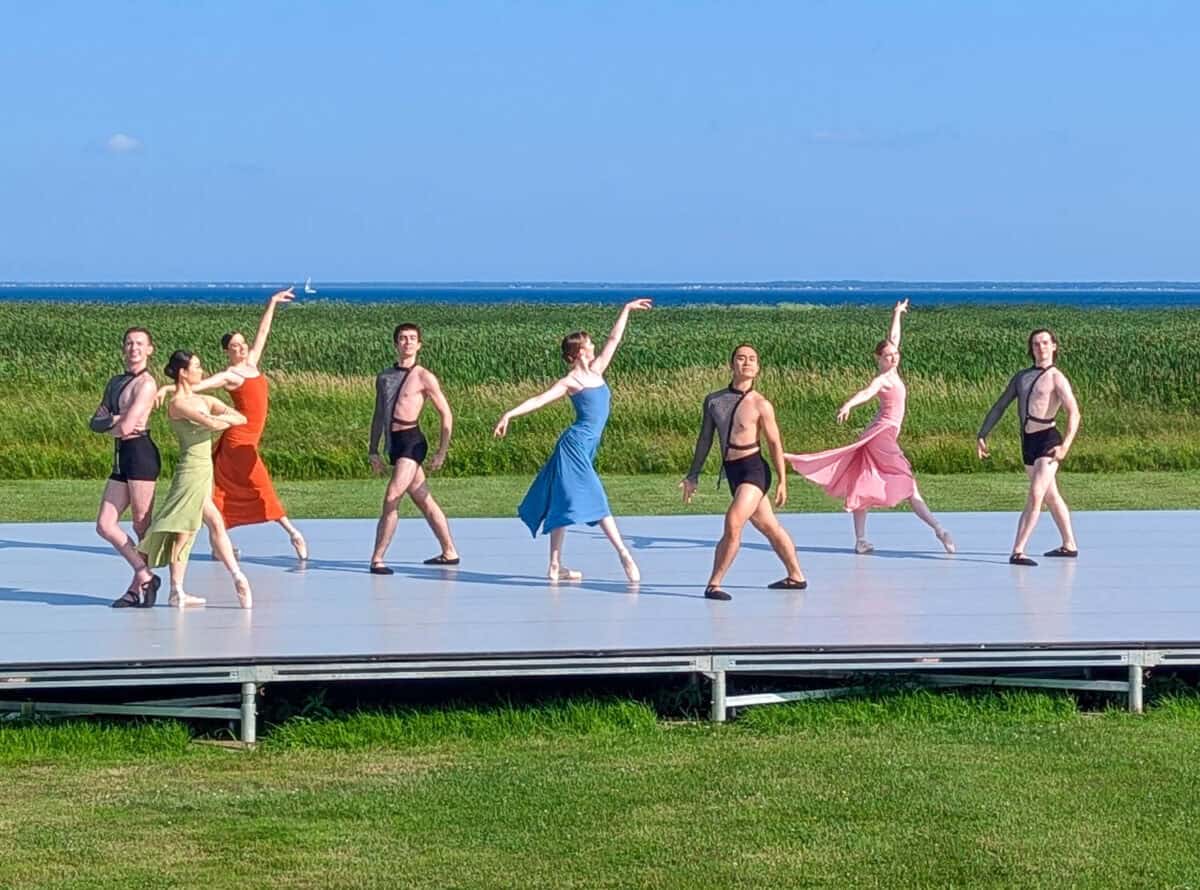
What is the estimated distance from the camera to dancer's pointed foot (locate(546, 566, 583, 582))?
1216 cm

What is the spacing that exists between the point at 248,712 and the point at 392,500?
303 centimetres

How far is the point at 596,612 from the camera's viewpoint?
1084cm

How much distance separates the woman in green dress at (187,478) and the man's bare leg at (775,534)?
2964mm

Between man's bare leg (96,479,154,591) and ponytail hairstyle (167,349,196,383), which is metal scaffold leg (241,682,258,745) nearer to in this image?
man's bare leg (96,479,154,591)

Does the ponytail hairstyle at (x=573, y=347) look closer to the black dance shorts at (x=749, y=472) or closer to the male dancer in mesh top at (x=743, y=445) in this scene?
the male dancer in mesh top at (x=743, y=445)

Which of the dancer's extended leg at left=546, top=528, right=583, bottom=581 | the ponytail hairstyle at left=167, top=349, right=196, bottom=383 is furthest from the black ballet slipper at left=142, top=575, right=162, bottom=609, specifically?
the dancer's extended leg at left=546, top=528, right=583, bottom=581

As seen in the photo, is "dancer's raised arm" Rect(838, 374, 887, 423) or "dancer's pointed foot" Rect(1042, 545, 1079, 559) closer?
"dancer's raised arm" Rect(838, 374, 887, 423)

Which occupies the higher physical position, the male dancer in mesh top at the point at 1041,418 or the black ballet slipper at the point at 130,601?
the male dancer in mesh top at the point at 1041,418

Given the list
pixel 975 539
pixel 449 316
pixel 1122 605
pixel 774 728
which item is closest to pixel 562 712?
pixel 774 728

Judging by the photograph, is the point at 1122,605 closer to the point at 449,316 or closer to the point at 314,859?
the point at 314,859

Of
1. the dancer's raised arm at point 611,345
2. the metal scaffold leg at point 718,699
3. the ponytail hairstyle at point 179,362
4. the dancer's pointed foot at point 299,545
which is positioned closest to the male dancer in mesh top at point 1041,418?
the dancer's raised arm at point 611,345

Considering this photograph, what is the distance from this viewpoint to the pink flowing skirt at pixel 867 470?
43.8ft

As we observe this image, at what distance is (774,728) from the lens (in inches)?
367

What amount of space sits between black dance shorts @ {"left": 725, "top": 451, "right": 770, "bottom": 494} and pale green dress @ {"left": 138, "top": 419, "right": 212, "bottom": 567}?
296cm
